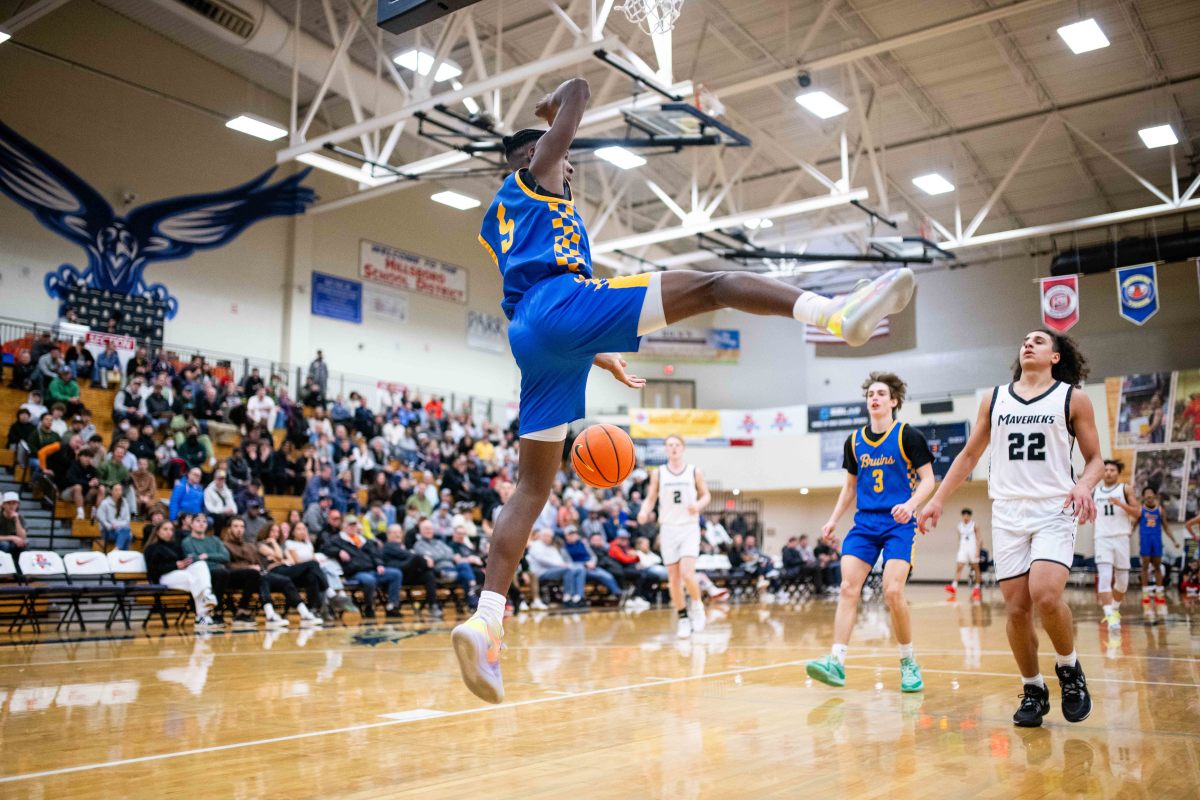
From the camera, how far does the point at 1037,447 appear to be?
4.88 meters

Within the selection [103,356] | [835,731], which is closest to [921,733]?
[835,731]

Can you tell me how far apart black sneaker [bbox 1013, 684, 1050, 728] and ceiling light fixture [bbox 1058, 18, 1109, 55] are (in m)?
13.5

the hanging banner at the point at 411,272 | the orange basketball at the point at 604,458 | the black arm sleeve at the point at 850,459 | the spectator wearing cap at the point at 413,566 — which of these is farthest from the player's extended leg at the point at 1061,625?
the hanging banner at the point at 411,272

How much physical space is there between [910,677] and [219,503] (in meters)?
10.4

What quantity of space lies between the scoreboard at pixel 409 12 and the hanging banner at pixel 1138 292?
1968 cm

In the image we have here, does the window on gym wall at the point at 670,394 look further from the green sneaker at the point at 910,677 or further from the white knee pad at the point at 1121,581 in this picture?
the green sneaker at the point at 910,677

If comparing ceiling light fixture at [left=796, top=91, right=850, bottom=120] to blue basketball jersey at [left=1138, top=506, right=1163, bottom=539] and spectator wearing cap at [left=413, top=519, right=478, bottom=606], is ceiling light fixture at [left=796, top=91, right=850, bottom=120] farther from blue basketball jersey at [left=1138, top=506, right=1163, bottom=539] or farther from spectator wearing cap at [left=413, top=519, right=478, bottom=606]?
spectator wearing cap at [left=413, top=519, right=478, bottom=606]

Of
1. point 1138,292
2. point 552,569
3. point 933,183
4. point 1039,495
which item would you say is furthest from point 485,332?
point 1039,495

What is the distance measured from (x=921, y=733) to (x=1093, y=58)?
18.7 m

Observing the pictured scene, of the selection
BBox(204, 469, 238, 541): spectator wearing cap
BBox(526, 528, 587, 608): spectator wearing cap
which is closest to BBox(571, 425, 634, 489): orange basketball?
BBox(204, 469, 238, 541): spectator wearing cap

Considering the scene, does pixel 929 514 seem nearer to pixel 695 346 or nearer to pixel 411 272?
pixel 411 272

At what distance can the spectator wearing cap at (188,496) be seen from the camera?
43.3 feet

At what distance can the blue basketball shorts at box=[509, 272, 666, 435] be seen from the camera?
3.35 metres

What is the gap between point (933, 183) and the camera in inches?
915
